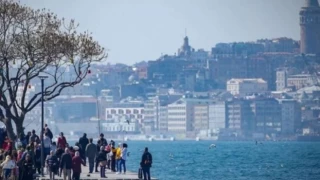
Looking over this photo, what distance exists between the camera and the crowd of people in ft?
123

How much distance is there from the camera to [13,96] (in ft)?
145

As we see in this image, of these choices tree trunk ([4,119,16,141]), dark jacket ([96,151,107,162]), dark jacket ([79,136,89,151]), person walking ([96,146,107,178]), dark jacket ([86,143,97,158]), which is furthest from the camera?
dark jacket ([79,136,89,151])

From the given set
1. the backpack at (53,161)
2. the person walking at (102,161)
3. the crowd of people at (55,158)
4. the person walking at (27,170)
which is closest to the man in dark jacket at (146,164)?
the crowd of people at (55,158)

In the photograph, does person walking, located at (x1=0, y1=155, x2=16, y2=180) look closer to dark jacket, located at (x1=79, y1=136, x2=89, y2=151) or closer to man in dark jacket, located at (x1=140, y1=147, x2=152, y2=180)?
man in dark jacket, located at (x1=140, y1=147, x2=152, y2=180)

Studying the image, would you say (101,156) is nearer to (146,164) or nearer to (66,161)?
(146,164)

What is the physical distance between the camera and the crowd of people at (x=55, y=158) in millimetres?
37500

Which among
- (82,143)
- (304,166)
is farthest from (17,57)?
(304,166)

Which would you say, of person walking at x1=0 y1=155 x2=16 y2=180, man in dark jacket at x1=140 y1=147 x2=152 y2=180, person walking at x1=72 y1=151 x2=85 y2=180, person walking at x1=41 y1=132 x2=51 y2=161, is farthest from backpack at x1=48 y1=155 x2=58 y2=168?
person walking at x1=0 y1=155 x2=16 y2=180

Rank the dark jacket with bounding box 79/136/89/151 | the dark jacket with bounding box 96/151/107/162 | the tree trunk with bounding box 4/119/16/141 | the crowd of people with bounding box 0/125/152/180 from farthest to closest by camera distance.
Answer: the dark jacket with bounding box 79/136/89/151 < the tree trunk with bounding box 4/119/16/141 < the dark jacket with bounding box 96/151/107/162 < the crowd of people with bounding box 0/125/152/180

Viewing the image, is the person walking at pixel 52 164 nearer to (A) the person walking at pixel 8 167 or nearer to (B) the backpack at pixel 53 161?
(B) the backpack at pixel 53 161

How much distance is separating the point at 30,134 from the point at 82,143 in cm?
162

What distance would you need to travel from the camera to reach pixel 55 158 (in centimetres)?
4022

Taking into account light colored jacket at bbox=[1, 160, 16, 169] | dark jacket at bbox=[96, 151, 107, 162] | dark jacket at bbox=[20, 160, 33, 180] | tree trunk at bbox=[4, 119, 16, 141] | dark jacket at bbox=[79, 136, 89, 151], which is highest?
tree trunk at bbox=[4, 119, 16, 141]

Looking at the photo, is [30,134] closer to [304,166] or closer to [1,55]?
[1,55]
